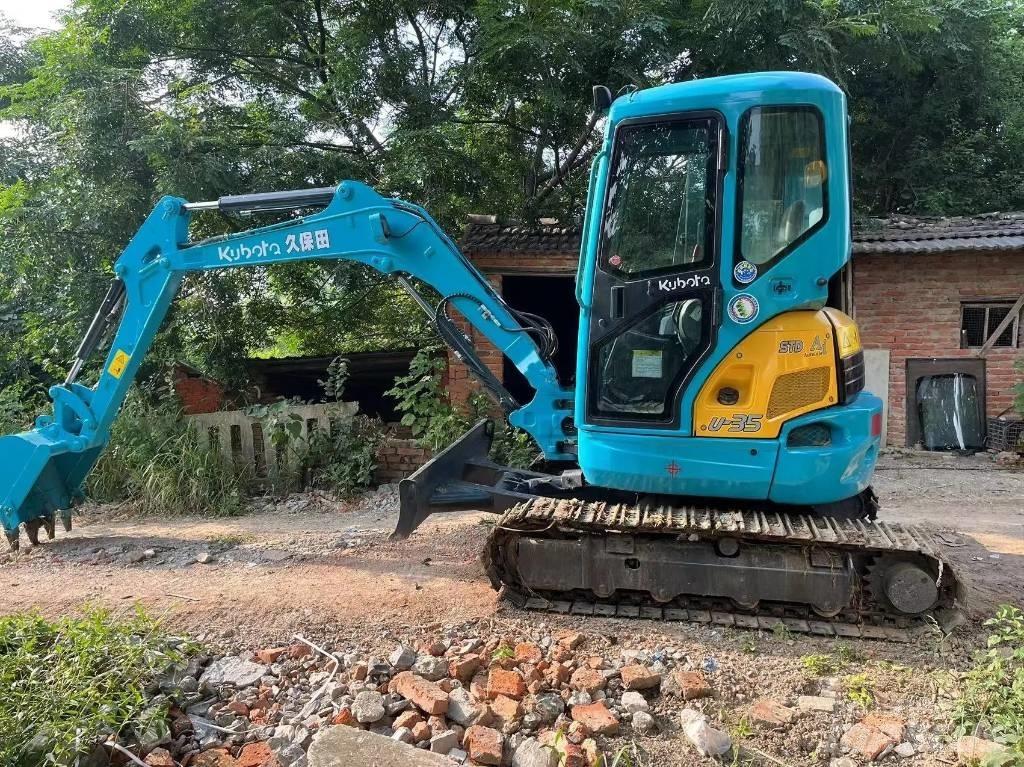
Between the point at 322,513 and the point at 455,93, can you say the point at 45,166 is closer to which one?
the point at 455,93

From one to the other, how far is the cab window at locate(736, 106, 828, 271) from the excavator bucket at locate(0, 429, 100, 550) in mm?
4954

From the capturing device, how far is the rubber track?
3.58m

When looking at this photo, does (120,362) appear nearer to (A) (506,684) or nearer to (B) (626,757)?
(A) (506,684)

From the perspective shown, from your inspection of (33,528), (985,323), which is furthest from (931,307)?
(33,528)

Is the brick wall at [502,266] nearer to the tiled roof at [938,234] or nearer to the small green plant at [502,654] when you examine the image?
the tiled roof at [938,234]

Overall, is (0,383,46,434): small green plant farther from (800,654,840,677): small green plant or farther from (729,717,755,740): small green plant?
(800,654,840,677): small green plant

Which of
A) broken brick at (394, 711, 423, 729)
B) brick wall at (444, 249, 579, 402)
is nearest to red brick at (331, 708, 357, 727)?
broken brick at (394, 711, 423, 729)

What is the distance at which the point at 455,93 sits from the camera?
361 inches

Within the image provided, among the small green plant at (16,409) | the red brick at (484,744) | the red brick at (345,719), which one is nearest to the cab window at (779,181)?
the red brick at (484,744)

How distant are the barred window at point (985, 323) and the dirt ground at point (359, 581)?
127 inches

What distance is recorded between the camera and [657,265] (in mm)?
3723

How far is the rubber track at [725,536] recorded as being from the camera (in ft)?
11.7

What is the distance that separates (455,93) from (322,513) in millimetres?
5601

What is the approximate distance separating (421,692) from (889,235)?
9.09 meters
